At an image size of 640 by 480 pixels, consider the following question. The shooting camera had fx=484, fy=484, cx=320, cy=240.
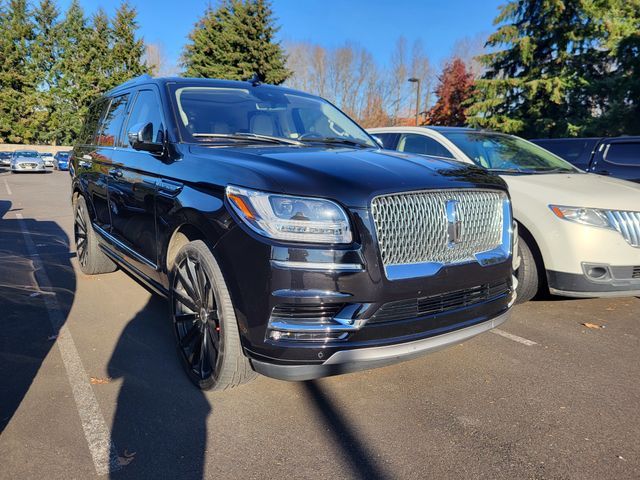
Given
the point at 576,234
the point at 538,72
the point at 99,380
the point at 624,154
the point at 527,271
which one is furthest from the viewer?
the point at 538,72

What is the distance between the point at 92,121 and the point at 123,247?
2307 mm

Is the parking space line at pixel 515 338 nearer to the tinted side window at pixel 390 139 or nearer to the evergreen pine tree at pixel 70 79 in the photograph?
the tinted side window at pixel 390 139

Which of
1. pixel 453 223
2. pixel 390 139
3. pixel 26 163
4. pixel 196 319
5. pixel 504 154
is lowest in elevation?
pixel 26 163

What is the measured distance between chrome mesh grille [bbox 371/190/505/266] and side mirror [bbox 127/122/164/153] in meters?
1.73

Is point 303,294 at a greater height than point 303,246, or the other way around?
point 303,246

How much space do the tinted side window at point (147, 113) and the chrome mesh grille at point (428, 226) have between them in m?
1.82

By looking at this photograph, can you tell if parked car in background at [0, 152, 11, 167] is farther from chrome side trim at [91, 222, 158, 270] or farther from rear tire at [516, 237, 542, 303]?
rear tire at [516, 237, 542, 303]

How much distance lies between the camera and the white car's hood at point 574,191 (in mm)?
4188

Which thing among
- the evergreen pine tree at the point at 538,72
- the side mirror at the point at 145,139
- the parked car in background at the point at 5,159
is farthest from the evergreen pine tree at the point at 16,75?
the side mirror at the point at 145,139

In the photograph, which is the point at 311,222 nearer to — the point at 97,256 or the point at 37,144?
the point at 97,256

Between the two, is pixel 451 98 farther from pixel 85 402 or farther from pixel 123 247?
pixel 85 402

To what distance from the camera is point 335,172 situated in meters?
2.60

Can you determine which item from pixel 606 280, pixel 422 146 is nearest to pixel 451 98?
pixel 422 146

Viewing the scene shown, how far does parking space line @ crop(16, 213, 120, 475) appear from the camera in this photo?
241 centimetres
